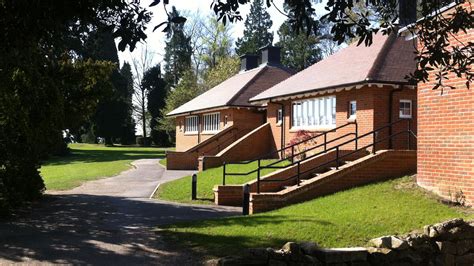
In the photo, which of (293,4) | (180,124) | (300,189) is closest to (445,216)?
(300,189)

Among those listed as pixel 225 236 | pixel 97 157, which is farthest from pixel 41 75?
pixel 97 157

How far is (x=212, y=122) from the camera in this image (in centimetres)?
3478

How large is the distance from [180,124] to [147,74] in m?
30.5

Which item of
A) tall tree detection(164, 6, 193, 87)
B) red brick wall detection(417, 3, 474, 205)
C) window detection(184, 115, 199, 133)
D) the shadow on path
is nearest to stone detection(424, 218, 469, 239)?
red brick wall detection(417, 3, 474, 205)

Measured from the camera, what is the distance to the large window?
21361 mm

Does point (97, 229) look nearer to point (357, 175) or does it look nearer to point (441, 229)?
point (441, 229)

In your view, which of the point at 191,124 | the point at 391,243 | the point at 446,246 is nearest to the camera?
the point at 391,243

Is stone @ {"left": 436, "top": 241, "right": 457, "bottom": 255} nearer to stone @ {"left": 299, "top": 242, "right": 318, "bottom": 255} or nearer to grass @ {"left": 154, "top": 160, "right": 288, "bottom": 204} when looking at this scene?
stone @ {"left": 299, "top": 242, "right": 318, "bottom": 255}

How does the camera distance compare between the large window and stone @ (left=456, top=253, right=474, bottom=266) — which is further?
the large window

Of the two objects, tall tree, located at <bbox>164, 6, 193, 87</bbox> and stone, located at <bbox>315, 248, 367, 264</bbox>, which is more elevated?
Answer: tall tree, located at <bbox>164, 6, 193, 87</bbox>

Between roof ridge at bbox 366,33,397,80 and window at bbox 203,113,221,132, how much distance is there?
548 inches

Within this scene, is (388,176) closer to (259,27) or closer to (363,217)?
(363,217)

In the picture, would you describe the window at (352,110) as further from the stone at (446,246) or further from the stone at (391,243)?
the stone at (391,243)

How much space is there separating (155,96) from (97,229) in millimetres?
59437
